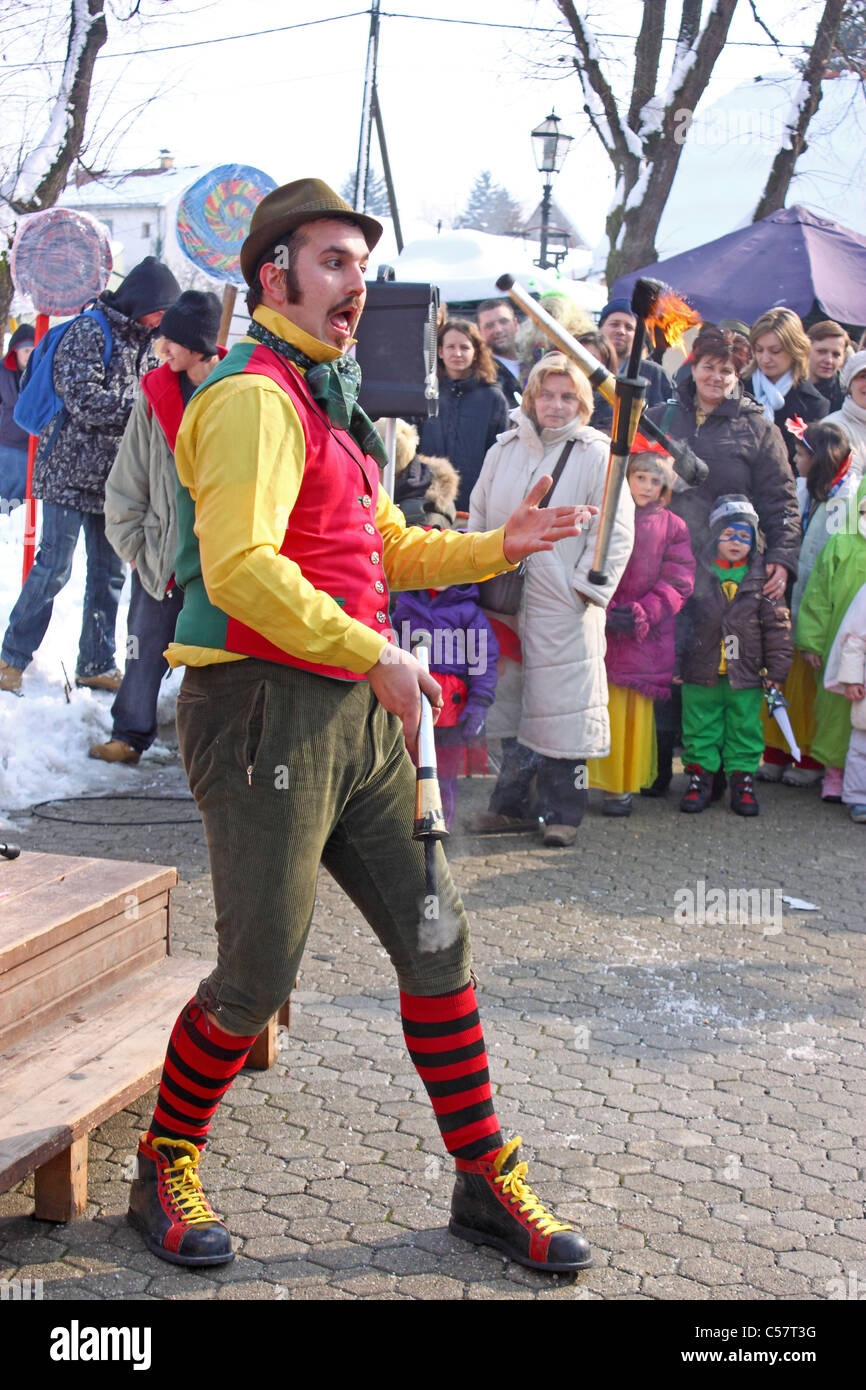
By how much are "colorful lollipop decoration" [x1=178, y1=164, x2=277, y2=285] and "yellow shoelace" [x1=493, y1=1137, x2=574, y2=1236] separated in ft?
18.8

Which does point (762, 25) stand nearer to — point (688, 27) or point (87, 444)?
point (688, 27)

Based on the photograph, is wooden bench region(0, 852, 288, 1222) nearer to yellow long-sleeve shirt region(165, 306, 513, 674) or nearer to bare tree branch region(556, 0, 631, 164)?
yellow long-sleeve shirt region(165, 306, 513, 674)

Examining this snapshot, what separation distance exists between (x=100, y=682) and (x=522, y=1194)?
203 inches

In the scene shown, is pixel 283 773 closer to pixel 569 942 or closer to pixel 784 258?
pixel 569 942

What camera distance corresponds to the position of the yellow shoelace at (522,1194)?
2.85 metres

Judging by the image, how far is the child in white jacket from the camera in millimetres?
6684

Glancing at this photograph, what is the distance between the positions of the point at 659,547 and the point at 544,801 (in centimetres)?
133

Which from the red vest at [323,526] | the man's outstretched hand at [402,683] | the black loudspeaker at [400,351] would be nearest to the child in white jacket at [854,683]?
the black loudspeaker at [400,351]

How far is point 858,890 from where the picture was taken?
5566 millimetres

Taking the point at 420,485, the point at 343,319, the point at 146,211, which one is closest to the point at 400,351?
the point at 420,485

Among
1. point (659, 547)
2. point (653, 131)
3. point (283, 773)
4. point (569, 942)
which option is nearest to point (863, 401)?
point (659, 547)

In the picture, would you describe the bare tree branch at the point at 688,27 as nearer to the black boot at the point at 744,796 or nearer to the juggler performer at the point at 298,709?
the black boot at the point at 744,796

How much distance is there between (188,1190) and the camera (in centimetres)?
290
